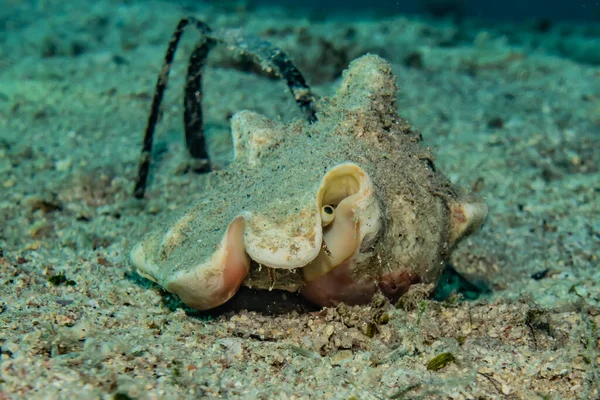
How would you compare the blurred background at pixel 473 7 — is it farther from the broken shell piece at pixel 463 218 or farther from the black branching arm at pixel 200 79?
the broken shell piece at pixel 463 218

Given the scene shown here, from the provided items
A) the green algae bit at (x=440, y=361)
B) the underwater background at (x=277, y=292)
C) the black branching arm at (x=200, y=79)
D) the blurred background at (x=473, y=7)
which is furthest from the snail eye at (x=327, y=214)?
the blurred background at (x=473, y=7)

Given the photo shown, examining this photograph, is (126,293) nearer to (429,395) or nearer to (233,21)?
(429,395)

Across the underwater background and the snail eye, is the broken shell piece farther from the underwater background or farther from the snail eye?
the snail eye

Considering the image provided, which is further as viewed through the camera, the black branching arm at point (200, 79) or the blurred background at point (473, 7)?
the blurred background at point (473, 7)

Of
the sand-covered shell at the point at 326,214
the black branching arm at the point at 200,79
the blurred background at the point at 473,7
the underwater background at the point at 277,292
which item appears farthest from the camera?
the blurred background at the point at 473,7

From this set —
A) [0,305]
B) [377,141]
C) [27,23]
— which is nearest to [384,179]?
[377,141]

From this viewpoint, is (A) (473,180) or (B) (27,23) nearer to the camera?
(A) (473,180)

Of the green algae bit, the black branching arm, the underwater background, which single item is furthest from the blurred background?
the green algae bit
